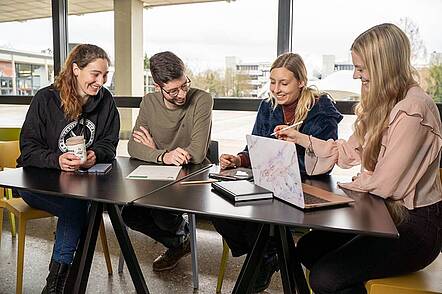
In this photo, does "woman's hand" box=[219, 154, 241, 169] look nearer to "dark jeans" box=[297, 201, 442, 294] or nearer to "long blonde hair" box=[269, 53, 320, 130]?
"long blonde hair" box=[269, 53, 320, 130]

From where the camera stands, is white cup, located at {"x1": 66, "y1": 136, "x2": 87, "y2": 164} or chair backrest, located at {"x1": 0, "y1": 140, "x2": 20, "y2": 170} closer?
white cup, located at {"x1": 66, "y1": 136, "x2": 87, "y2": 164}

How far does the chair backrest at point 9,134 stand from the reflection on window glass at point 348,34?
215 cm

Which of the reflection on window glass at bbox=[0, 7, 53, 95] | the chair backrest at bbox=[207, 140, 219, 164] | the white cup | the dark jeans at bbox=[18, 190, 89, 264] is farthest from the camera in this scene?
the reflection on window glass at bbox=[0, 7, 53, 95]

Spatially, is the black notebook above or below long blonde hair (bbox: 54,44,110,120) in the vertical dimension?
below

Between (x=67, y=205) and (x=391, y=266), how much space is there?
51.4 inches

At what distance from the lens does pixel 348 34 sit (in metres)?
2.69

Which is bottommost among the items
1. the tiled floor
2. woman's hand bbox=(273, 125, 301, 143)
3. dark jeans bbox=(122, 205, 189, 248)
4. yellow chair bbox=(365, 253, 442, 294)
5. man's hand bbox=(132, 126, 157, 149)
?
the tiled floor

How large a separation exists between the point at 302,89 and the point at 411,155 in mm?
817

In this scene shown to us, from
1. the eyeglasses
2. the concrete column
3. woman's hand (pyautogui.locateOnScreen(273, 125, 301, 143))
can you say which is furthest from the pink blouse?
the concrete column

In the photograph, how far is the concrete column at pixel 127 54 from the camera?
3330 millimetres

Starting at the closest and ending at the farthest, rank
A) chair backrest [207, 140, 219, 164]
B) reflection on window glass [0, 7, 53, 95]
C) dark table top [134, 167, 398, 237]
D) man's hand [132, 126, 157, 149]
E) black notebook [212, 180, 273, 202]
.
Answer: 1. dark table top [134, 167, 398, 237]
2. black notebook [212, 180, 273, 202]
3. man's hand [132, 126, 157, 149]
4. chair backrest [207, 140, 219, 164]
5. reflection on window glass [0, 7, 53, 95]

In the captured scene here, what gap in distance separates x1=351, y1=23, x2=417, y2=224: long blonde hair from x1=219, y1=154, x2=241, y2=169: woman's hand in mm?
652

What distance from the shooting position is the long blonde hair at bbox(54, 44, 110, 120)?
79.4 inches

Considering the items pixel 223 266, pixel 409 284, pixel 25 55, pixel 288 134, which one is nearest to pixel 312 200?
pixel 409 284
